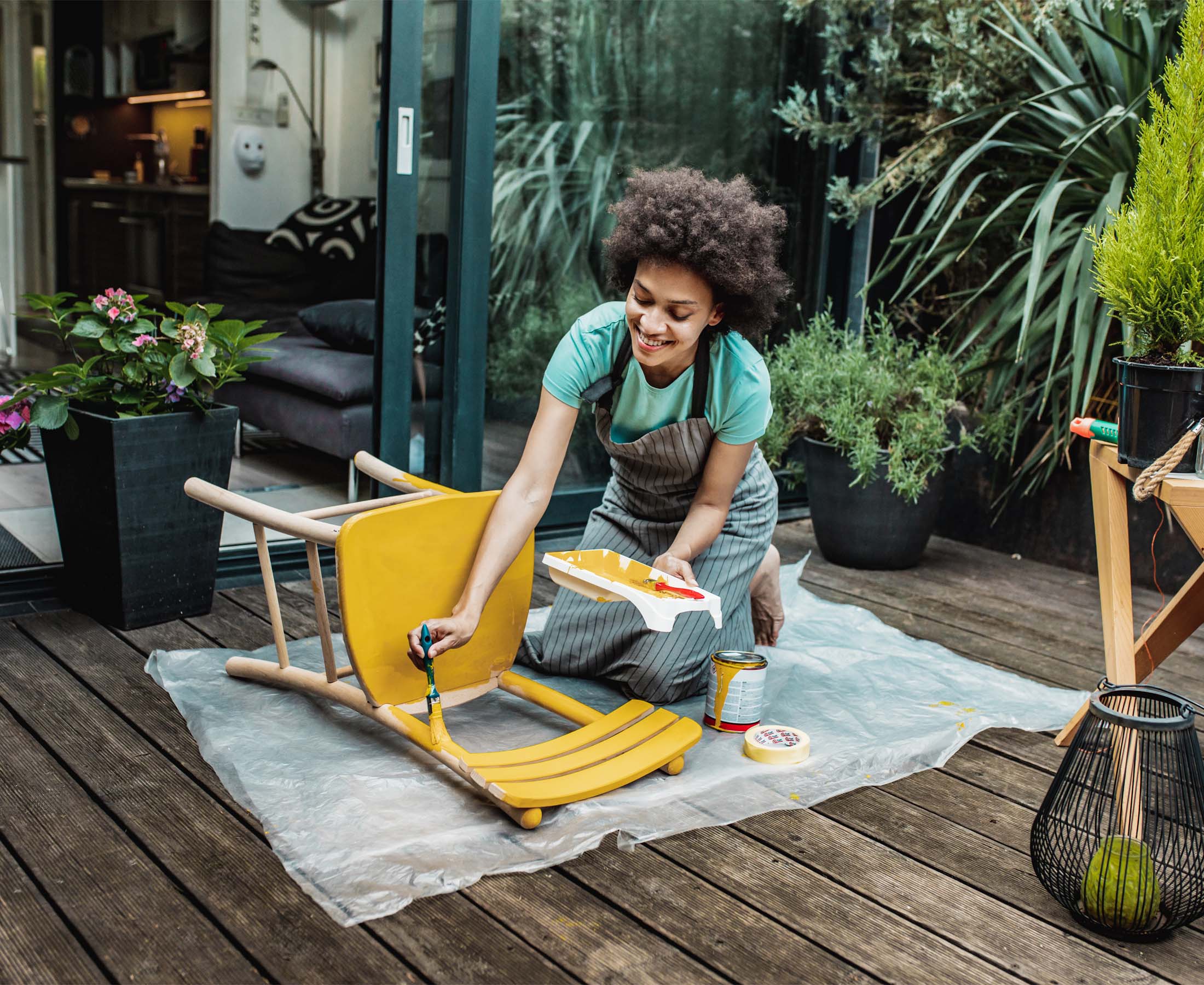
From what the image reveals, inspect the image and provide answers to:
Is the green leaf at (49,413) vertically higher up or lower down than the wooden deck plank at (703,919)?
higher up

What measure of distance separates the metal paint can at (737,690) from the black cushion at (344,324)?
5.65 ft

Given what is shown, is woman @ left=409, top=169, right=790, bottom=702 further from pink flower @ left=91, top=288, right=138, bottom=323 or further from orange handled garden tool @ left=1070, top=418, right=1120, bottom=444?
pink flower @ left=91, top=288, right=138, bottom=323

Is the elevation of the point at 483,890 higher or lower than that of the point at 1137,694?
lower

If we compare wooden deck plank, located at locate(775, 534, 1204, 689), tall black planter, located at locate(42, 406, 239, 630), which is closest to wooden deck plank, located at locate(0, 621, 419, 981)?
tall black planter, located at locate(42, 406, 239, 630)

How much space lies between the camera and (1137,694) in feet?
5.20

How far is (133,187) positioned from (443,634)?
19.2 ft

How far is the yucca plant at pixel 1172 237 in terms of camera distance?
1606 millimetres

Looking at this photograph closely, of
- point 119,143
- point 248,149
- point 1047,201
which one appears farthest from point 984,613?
point 119,143

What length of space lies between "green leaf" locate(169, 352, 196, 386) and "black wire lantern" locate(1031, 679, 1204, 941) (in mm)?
1846

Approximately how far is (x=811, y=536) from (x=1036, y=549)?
68 cm

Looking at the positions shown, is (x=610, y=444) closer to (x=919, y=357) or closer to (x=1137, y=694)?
(x=1137, y=694)

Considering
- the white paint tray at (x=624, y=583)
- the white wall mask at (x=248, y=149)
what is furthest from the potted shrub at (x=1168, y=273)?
the white wall mask at (x=248, y=149)

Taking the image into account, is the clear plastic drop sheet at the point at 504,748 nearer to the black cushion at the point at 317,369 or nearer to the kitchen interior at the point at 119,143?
the black cushion at the point at 317,369

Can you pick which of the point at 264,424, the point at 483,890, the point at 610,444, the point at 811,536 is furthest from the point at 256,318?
the point at 483,890
